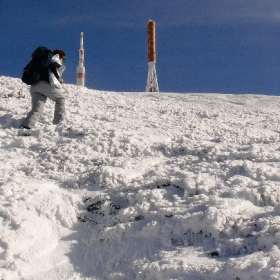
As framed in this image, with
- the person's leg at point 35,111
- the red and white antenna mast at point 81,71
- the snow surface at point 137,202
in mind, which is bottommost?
the snow surface at point 137,202

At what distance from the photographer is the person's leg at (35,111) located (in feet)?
20.0

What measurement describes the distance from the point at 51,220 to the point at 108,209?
60 centimetres

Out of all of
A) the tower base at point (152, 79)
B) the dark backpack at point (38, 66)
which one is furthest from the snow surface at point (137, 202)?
the tower base at point (152, 79)

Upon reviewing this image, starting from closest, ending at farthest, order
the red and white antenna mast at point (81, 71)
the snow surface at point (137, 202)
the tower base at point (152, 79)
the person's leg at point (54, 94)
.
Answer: the snow surface at point (137, 202) → the person's leg at point (54, 94) → the red and white antenna mast at point (81, 71) → the tower base at point (152, 79)

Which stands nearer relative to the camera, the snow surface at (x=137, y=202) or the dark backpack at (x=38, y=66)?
the snow surface at (x=137, y=202)

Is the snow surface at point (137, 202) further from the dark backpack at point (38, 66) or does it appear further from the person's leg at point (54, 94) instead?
the dark backpack at point (38, 66)

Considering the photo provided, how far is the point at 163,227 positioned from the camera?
3.56 m

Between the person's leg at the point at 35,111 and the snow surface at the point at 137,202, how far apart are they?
5.8 inches

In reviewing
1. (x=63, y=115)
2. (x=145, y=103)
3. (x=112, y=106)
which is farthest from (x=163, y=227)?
(x=145, y=103)

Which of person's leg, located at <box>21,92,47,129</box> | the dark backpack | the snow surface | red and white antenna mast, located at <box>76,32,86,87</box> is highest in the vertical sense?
red and white antenna mast, located at <box>76,32,86,87</box>

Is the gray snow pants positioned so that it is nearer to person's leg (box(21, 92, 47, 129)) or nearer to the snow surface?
person's leg (box(21, 92, 47, 129))

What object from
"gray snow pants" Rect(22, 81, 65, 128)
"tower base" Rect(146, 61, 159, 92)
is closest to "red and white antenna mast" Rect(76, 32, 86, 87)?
"tower base" Rect(146, 61, 159, 92)

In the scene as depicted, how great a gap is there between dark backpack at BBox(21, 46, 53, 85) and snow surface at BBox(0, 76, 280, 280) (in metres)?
0.73

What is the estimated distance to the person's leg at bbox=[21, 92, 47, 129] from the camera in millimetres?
6088
